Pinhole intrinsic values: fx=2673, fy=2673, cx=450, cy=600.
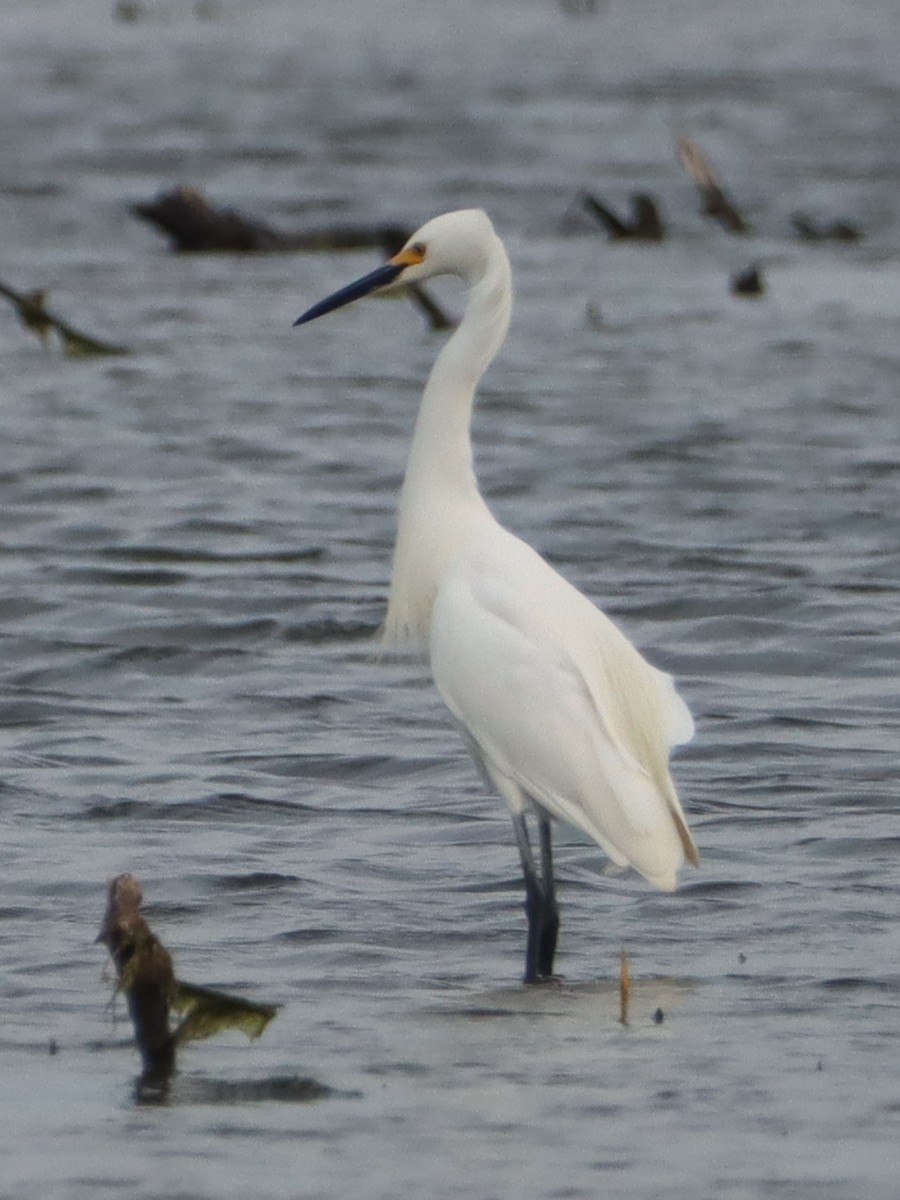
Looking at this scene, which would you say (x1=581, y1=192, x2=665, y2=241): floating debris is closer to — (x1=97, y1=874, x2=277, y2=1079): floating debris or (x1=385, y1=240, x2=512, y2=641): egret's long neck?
(x1=385, y1=240, x2=512, y2=641): egret's long neck

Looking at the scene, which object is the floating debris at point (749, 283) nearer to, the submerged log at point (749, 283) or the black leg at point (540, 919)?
the submerged log at point (749, 283)

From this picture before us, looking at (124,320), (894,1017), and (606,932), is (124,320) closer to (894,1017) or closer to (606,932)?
(606,932)

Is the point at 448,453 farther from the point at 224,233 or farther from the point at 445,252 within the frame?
the point at 224,233

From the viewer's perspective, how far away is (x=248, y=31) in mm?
43781

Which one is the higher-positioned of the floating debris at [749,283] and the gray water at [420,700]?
the gray water at [420,700]

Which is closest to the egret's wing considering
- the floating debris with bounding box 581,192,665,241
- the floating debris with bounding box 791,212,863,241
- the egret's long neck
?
the egret's long neck

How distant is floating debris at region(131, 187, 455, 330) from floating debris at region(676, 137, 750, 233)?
2.17 m

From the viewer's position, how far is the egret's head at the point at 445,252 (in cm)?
682

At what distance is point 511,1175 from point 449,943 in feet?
6.15

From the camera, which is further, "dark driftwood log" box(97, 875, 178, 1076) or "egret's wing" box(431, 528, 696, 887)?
"egret's wing" box(431, 528, 696, 887)

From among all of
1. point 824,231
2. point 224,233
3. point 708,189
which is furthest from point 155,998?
point 824,231

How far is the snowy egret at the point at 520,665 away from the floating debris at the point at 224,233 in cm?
1309

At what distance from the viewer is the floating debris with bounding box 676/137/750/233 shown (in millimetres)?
19617

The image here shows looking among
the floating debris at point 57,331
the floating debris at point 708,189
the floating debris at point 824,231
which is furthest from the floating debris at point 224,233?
the floating debris at point 57,331
